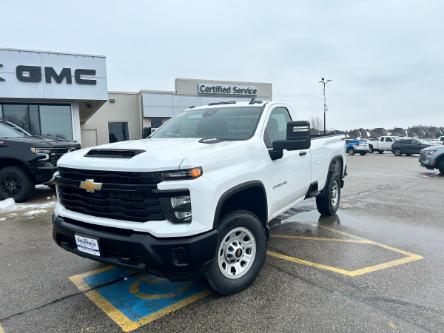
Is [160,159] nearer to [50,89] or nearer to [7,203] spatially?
[7,203]

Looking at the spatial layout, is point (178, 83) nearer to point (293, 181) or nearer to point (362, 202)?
point (362, 202)

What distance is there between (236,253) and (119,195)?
4.23 ft

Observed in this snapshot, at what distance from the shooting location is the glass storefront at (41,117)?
1565 centimetres

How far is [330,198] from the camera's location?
6.43 metres

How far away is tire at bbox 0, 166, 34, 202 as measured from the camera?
7.82m

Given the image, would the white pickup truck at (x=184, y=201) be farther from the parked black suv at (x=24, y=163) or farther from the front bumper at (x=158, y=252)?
the parked black suv at (x=24, y=163)

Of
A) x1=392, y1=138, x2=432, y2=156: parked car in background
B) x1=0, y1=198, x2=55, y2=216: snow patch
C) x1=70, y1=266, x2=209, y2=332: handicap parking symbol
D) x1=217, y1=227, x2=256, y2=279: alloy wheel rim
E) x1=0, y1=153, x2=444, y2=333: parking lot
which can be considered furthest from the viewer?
x1=392, y1=138, x2=432, y2=156: parked car in background

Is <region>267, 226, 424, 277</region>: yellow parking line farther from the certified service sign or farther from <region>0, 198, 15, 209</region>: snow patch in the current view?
the certified service sign

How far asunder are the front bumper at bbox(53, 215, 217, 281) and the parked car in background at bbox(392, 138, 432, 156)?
29.2 meters

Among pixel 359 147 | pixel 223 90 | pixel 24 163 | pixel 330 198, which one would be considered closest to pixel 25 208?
pixel 24 163

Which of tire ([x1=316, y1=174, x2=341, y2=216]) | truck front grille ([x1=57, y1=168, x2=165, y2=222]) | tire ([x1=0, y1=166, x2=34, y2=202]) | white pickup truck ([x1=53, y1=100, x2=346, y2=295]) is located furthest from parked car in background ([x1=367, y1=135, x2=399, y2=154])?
truck front grille ([x1=57, y1=168, x2=165, y2=222])

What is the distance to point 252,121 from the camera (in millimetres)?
4211

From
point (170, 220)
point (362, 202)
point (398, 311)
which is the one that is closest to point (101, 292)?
point (170, 220)

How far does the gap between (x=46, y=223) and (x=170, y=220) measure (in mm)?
4516
